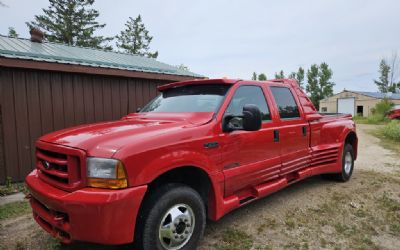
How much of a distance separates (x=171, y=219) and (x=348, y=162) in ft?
15.3

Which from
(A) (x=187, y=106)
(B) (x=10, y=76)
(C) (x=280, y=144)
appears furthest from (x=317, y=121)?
(B) (x=10, y=76)

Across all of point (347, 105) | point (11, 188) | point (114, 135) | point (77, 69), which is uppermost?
point (77, 69)

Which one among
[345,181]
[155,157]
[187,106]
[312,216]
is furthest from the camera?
[345,181]

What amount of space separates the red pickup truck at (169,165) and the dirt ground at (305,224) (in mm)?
414

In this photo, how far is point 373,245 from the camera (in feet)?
10.3

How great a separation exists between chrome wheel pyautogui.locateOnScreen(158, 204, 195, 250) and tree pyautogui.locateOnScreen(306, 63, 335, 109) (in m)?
64.8

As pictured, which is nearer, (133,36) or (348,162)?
(348,162)

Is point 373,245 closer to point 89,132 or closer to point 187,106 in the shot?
point 187,106

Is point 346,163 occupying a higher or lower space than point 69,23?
lower

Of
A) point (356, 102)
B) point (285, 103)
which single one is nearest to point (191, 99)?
point (285, 103)

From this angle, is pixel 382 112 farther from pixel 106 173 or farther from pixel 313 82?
pixel 313 82

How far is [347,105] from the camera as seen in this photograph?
43.5 m

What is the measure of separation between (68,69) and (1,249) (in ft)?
13.6

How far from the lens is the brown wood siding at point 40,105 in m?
5.77
